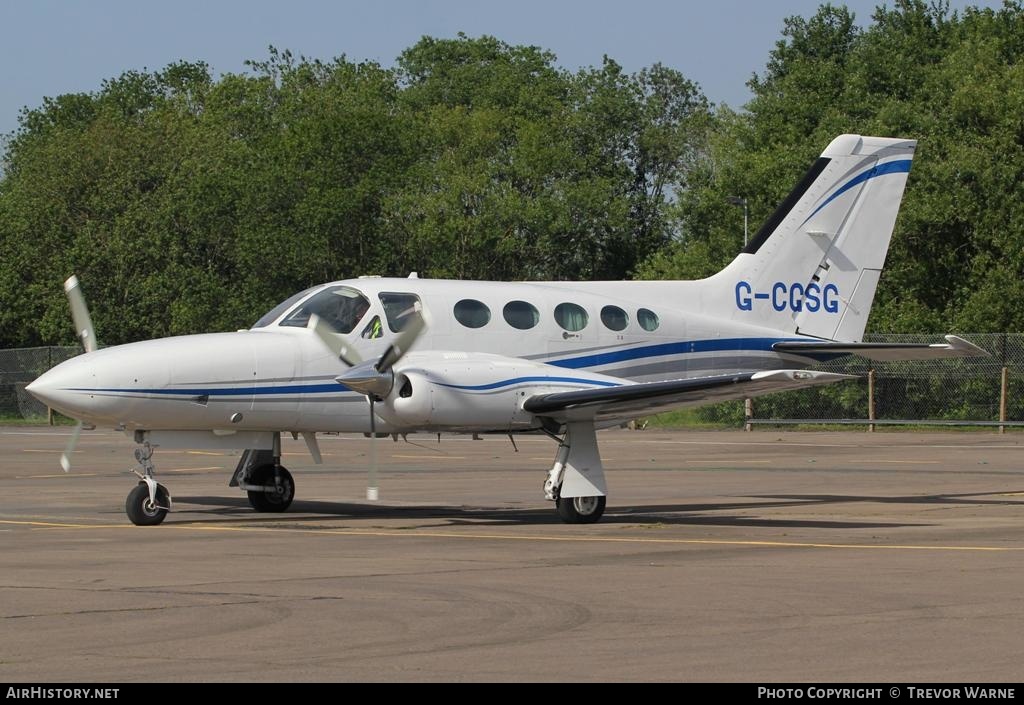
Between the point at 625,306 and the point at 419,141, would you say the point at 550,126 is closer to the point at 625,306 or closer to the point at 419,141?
the point at 419,141

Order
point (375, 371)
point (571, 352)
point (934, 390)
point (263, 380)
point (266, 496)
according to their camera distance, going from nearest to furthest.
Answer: point (375, 371) < point (263, 380) < point (571, 352) < point (266, 496) < point (934, 390)

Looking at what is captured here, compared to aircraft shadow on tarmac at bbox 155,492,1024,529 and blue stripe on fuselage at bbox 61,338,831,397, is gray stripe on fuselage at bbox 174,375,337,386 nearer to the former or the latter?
blue stripe on fuselage at bbox 61,338,831,397

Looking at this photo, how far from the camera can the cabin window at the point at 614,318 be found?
1984cm

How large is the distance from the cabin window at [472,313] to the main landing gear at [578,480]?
68.2 inches

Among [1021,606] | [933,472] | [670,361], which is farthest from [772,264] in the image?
[1021,606]

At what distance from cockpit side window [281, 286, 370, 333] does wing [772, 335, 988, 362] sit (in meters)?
6.47

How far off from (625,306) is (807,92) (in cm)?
4553

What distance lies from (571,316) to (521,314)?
2.54ft

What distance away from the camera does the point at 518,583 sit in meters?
12.0

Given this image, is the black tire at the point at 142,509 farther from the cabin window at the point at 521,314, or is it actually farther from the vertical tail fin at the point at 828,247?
the vertical tail fin at the point at 828,247

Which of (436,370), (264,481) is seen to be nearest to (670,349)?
(436,370)

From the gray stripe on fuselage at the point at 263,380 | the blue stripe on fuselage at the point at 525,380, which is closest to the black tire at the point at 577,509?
the blue stripe on fuselage at the point at 525,380

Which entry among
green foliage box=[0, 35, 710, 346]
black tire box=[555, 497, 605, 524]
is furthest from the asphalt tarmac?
green foliage box=[0, 35, 710, 346]

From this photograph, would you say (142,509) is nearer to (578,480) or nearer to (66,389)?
(66,389)
